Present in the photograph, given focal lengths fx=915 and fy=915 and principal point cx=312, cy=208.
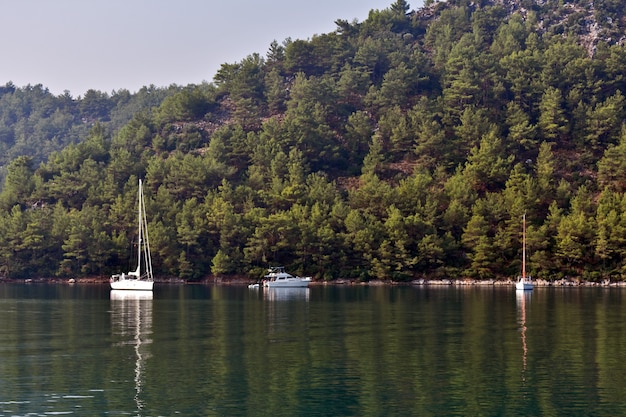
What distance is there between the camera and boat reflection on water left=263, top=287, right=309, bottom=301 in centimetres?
10551

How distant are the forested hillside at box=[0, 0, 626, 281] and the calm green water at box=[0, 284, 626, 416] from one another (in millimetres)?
45221

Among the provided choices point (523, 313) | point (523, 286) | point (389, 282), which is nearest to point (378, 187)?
A: point (389, 282)

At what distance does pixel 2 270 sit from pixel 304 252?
171 ft

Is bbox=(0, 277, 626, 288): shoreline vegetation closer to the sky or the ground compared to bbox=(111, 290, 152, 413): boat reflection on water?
closer to the sky

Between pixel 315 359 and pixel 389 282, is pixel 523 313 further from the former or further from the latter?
pixel 389 282

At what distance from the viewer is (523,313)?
80250mm

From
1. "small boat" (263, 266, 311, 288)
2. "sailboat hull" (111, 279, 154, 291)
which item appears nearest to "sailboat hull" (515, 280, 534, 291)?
"small boat" (263, 266, 311, 288)

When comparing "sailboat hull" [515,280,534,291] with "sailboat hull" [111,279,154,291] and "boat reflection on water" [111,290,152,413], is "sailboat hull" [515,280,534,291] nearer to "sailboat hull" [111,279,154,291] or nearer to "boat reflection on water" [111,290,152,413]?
"boat reflection on water" [111,290,152,413]

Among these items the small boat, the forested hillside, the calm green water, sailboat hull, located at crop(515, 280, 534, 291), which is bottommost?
the calm green water

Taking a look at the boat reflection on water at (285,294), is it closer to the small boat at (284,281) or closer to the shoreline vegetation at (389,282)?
the small boat at (284,281)

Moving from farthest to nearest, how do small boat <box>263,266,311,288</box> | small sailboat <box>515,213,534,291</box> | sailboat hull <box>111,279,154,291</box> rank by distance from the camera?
1. small boat <box>263,266,311,288</box>
2. sailboat hull <box>111,279,154,291</box>
3. small sailboat <box>515,213,534,291</box>

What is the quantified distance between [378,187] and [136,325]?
83856 mm

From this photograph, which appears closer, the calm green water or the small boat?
the calm green water

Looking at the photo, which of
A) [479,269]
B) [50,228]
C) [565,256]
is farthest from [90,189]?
[565,256]
